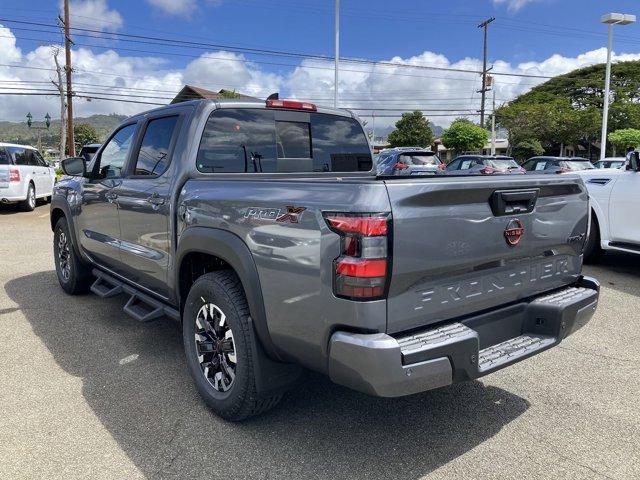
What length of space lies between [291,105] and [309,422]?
228cm

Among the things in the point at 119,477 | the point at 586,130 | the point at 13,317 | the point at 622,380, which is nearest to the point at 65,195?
the point at 13,317

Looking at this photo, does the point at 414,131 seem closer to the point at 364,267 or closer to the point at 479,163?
the point at 479,163

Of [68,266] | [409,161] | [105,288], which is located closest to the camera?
[105,288]

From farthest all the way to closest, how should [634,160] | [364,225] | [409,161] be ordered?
[409,161] < [634,160] < [364,225]

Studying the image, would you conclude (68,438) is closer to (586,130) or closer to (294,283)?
(294,283)

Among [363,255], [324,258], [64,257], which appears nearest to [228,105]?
[324,258]

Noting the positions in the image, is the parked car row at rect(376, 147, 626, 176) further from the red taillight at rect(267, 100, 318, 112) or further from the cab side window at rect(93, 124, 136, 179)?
the red taillight at rect(267, 100, 318, 112)

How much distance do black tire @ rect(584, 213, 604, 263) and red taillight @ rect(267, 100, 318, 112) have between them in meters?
4.91

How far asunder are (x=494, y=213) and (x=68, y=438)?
8.60 ft

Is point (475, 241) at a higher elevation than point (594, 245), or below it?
higher

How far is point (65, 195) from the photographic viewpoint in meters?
5.59

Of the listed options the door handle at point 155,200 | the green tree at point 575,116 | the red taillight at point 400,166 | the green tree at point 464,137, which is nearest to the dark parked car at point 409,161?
the red taillight at point 400,166

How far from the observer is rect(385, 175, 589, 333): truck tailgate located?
7.73ft

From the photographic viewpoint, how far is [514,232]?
2.77m
